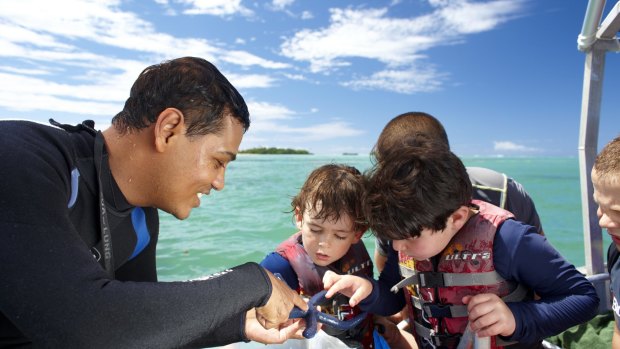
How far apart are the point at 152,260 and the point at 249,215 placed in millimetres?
11874

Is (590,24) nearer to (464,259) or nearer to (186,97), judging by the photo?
(464,259)

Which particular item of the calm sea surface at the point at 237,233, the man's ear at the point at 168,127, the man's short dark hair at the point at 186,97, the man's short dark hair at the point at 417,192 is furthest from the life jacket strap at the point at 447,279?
the calm sea surface at the point at 237,233

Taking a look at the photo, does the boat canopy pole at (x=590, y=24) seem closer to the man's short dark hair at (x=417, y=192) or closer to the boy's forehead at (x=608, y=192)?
the boy's forehead at (x=608, y=192)

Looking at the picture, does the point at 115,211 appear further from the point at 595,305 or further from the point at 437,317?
the point at 595,305

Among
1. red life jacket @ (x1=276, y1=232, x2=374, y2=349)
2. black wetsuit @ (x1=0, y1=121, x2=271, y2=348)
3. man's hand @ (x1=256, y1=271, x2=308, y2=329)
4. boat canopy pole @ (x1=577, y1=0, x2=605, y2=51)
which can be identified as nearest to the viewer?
black wetsuit @ (x1=0, y1=121, x2=271, y2=348)

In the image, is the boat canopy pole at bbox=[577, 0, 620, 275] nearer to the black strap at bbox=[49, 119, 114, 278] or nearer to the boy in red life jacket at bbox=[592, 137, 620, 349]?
the boy in red life jacket at bbox=[592, 137, 620, 349]

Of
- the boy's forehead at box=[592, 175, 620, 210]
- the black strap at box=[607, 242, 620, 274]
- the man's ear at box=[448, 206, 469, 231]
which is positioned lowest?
the black strap at box=[607, 242, 620, 274]

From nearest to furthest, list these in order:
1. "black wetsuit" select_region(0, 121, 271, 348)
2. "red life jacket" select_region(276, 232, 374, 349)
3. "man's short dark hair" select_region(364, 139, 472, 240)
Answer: "black wetsuit" select_region(0, 121, 271, 348)
"man's short dark hair" select_region(364, 139, 472, 240)
"red life jacket" select_region(276, 232, 374, 349)

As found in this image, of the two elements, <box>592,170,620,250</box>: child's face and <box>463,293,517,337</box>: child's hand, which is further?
<box>592,170,620,250</box>: child's face

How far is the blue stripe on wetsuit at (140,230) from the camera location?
1.80 metres

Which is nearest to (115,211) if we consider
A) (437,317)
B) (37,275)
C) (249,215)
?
(37,275)

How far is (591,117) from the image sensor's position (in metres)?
2.94

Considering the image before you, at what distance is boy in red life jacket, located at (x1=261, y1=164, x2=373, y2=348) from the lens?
209 cm

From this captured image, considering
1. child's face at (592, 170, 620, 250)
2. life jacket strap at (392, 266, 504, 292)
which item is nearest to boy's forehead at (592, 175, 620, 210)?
child's face at (592, 170, 620, 250)
